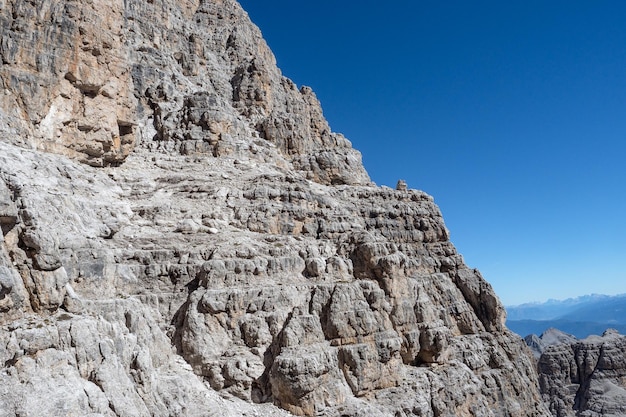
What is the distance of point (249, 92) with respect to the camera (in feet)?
269

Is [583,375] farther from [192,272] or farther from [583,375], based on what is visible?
[192,272]

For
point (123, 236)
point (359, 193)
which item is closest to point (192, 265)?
point (123, 236)

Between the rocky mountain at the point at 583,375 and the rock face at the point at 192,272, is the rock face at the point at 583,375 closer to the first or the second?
the rocky mountain at the point at 583,375

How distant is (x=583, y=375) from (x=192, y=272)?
322 feet

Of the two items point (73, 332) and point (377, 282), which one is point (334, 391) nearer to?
point (377, 282)

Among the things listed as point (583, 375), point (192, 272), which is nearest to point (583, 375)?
point (583, 375)

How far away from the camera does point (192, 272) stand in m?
36.8

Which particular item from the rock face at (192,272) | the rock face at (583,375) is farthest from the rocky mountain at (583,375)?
the rock face at (192,272)

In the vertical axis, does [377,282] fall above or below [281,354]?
above

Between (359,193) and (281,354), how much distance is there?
31.3 m

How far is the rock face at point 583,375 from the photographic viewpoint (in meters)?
96.9

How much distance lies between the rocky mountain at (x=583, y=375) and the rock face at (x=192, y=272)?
150ft

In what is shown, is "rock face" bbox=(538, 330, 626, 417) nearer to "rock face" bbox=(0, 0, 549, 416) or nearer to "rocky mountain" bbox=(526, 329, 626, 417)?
"rocky mountain" bbox=(526, 329, 626, 417)

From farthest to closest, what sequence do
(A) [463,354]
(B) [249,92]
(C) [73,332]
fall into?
(B) [249,92] → (A) [463,354] → (C) [73,332]
